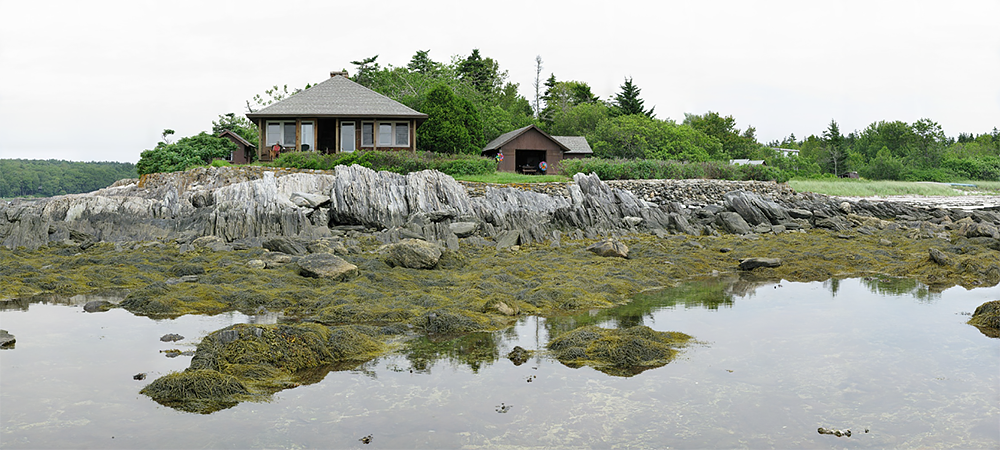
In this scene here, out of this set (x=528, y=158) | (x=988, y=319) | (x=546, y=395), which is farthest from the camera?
(x=528, y=158)

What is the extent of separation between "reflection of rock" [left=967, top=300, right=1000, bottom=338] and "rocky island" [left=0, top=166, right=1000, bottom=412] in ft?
14.0

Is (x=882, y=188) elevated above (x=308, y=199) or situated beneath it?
elevated above

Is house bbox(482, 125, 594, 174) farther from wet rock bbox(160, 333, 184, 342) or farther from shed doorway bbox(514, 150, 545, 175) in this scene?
wet rock bbox(160, 333, 184, 342)

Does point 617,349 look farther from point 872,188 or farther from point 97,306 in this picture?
point 872,188

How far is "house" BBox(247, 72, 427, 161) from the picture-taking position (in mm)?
38969

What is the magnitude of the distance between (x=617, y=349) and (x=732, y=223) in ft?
66.5

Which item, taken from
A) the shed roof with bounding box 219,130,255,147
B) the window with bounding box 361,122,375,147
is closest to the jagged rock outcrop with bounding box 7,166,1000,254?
the window with bounding box 361,122,375,147

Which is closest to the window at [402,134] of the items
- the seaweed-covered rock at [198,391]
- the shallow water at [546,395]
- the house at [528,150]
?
the house at [528,150]

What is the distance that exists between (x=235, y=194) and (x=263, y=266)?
999 centimetres

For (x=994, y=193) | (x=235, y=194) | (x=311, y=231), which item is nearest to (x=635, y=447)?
(x=311, y=231)

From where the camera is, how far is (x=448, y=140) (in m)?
42.4

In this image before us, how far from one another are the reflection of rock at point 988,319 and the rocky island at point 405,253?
4.27 m

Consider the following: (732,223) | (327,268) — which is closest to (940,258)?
(732,223)

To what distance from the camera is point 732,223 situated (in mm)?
28297
